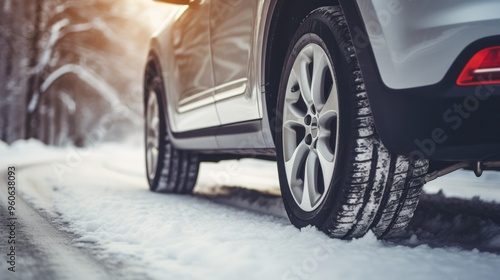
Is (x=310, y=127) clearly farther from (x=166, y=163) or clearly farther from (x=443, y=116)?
(x=166, y=163)

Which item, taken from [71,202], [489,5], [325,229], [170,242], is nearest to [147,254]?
[170,242]

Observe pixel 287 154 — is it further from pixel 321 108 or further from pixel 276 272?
pixel 276 272

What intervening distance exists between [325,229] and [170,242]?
0.65 meters

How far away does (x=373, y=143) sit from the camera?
211cm

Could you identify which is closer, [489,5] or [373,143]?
[489,5]

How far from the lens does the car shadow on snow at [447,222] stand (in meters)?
2.40

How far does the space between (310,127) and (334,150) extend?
0.15 metres

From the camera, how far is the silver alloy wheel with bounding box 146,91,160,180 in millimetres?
4703

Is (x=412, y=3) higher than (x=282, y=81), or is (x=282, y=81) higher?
(x=412, y=3)

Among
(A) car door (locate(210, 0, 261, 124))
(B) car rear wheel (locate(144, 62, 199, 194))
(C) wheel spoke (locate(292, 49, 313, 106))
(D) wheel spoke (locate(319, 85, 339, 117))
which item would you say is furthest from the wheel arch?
(B) car rear wheel (locate(144, 62, 199, 194))

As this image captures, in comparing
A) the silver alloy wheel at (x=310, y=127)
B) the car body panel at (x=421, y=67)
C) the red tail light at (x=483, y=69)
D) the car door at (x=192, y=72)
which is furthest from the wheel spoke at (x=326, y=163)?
the car door at (x=192, y=72)

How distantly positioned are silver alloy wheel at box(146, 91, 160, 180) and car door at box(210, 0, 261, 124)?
1.56 m

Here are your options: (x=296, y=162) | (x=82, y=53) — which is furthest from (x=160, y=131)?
(x=82, y=53)

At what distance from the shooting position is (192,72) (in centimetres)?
374
